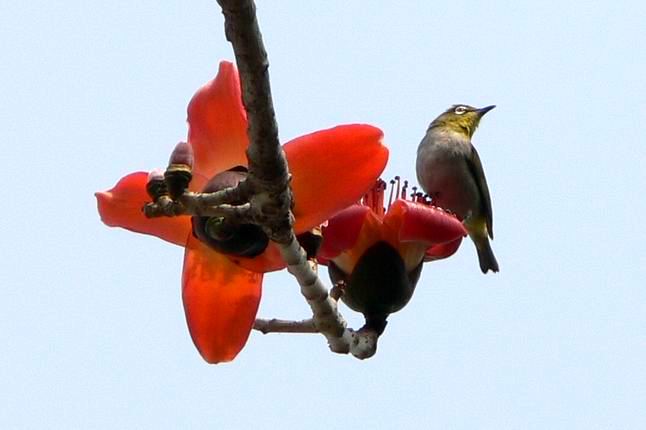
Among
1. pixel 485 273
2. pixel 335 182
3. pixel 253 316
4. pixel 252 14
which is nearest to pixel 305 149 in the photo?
pixel 335 182

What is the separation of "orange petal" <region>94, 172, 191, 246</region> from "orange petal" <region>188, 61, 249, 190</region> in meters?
0.07

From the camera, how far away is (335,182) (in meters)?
1.54

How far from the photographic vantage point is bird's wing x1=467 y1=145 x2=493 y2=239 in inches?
290

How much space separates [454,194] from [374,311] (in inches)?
203

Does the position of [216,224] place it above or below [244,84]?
below

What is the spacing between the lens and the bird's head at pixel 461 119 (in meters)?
8.19

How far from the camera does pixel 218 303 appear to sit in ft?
5.42

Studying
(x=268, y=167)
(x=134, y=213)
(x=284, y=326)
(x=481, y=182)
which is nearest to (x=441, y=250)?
(x=284, y=326)

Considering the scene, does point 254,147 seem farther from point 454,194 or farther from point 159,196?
point 454,194

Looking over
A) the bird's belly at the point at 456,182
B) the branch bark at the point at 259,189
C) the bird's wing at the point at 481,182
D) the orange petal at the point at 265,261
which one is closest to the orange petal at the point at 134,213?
the orange petal at the point at 265,261

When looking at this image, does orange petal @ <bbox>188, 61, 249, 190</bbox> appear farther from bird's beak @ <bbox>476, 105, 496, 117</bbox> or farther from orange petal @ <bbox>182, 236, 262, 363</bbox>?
bird's beak @ <bbox>476, 105, 496, 117</bbox>

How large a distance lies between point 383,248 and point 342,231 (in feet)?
0.37

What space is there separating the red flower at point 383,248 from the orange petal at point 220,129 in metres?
0.27

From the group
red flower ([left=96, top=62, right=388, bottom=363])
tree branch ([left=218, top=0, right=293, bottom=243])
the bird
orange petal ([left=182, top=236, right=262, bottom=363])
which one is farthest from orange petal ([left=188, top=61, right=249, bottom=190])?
the bird
